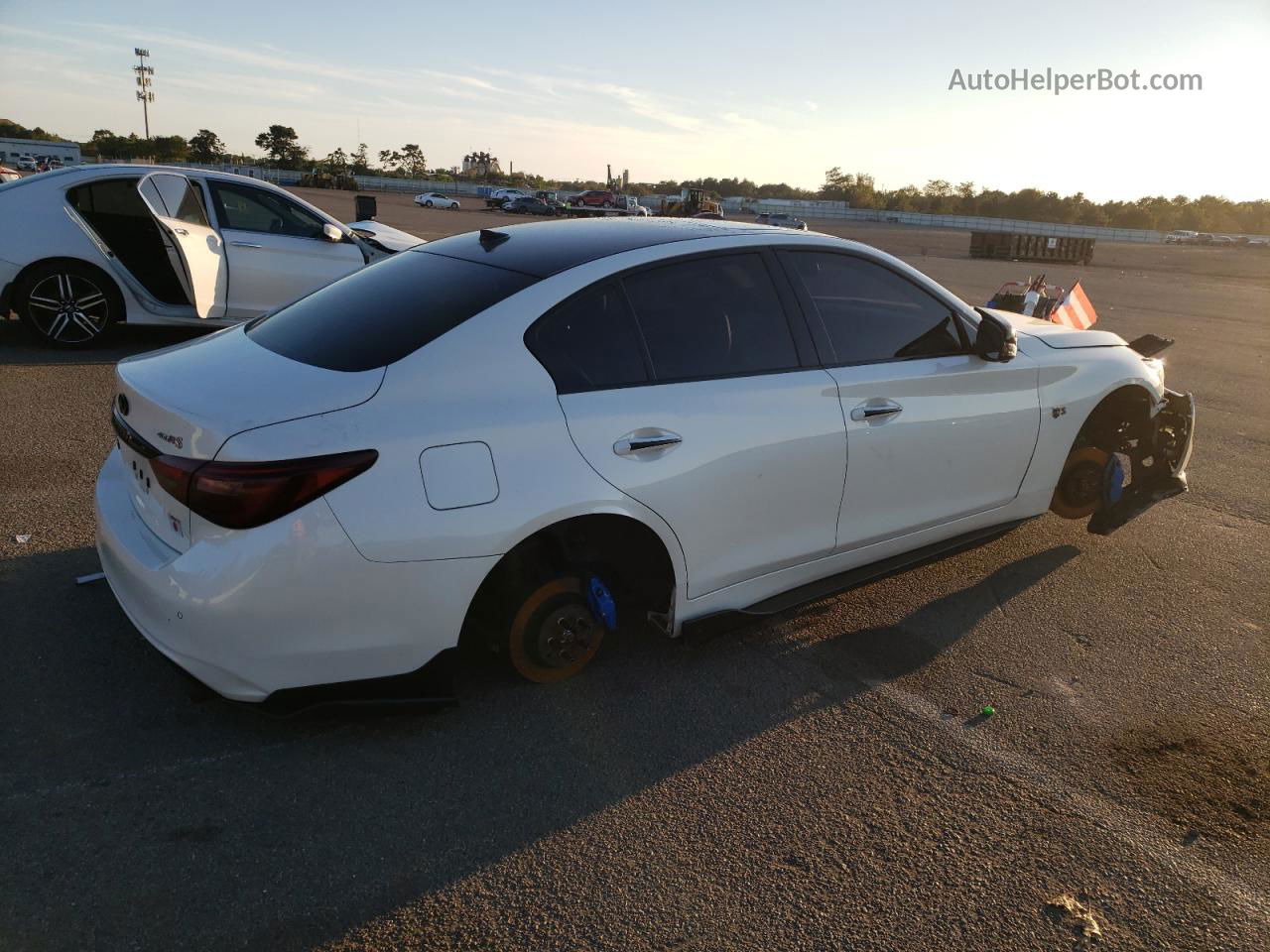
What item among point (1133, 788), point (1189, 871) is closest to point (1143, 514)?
point (1133, 788)

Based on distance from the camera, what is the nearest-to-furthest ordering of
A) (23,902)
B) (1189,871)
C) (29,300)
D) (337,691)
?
(23,902) → (1189,871) → (337,691) → (29,300)

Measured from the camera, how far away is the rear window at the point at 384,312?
3119mm

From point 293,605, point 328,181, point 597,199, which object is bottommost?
point 293,605

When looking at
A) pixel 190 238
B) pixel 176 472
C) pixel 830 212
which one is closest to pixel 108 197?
pixel 190 238

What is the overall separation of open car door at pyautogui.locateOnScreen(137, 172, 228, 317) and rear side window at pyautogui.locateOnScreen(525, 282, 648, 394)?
602cm

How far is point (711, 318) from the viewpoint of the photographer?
3553mm

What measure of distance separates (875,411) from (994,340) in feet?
2.66

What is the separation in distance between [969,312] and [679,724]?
2374mm

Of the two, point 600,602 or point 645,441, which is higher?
point 645,441

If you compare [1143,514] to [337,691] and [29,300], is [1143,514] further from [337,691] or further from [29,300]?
[29,300]

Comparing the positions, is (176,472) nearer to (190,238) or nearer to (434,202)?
(190,238)

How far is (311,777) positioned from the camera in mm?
2908

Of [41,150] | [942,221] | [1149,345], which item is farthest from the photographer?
[41,150]

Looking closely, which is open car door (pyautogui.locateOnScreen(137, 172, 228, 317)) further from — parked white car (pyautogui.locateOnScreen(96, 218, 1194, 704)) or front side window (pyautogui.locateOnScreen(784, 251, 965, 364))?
front side window (pyautogui.locateOnScreen(784, 251, 965, 364))
